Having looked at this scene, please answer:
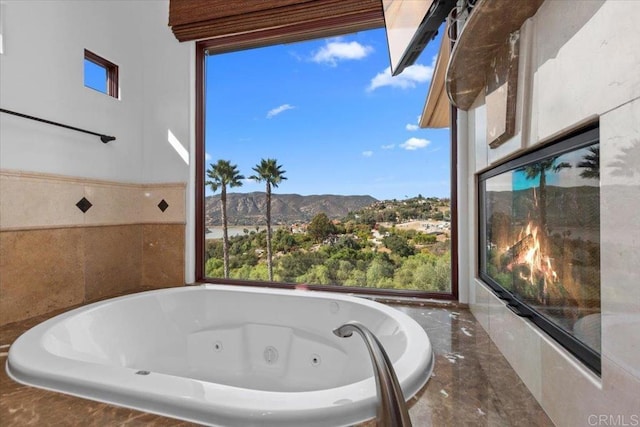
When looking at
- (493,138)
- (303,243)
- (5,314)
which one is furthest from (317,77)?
(5,314)

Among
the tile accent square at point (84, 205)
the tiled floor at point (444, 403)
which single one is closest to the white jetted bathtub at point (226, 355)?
the tiled floor at point (444, 403)

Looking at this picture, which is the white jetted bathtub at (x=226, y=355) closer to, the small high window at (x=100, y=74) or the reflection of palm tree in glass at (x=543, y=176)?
the reflection of palm tree in glass at (x=543, y=176)

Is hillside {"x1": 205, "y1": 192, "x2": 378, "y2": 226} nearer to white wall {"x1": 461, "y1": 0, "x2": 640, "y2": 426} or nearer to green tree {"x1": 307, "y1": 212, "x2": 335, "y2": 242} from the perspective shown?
green tree {"x1": 307, "y1": 212, "x2": 335, "y2": 242}

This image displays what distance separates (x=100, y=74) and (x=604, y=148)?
264cm

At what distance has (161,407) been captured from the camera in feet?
2.56

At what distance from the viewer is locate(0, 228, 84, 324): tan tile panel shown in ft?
5.10

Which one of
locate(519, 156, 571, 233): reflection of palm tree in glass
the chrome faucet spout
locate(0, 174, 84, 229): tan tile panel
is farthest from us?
locate(0, 174, 84, 229): tan tile panel

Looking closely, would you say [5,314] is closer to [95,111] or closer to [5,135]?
[5,135]

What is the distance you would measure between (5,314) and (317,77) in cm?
218

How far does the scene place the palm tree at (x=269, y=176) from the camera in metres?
2.26

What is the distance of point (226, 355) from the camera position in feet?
6.02

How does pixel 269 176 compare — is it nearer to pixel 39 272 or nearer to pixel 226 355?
pixel 226 355

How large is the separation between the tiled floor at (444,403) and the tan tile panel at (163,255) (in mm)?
1136

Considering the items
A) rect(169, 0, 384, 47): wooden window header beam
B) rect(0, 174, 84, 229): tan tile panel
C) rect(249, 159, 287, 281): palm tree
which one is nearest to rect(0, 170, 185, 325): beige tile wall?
rect(0, 174, 84, 229): tan tile panel
